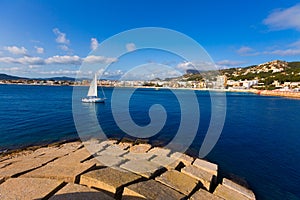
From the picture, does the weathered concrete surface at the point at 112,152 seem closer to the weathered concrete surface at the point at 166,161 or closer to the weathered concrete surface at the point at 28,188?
the weathered concrete surface at the point at 166,161

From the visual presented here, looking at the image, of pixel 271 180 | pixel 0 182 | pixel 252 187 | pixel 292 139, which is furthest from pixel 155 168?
pixel 292 139

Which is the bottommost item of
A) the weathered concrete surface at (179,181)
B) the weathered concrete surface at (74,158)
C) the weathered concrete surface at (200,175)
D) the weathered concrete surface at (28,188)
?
the weathered concrete surface at (200,175)

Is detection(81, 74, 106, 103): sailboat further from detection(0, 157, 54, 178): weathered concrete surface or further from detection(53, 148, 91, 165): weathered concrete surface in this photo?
detection(0, 157, 54, 178): weathered concrete surface

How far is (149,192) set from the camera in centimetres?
508

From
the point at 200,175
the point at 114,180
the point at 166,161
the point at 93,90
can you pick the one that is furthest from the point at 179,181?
the point at 93,90

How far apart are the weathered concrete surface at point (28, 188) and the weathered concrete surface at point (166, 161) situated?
12.2 feet

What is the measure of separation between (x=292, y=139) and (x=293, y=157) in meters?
4.99

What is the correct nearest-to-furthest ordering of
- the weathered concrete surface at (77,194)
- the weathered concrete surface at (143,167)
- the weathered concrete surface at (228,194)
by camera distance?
the weathered concrete surface at (77,194), the weathered concrete surface at (228,194), the weathered concrete surface at (143,167)

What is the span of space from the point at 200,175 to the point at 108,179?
3312 mm

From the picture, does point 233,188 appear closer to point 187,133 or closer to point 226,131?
point 187,133

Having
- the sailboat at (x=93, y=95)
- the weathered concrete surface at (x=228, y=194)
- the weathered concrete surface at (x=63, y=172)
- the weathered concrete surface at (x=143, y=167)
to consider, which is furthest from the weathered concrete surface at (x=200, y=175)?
the sailboat at (x=93, y=95)

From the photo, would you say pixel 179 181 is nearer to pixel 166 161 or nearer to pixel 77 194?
pixel 166 161

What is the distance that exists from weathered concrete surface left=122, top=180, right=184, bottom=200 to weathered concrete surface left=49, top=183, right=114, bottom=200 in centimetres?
58

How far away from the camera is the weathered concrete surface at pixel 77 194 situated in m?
4.40
